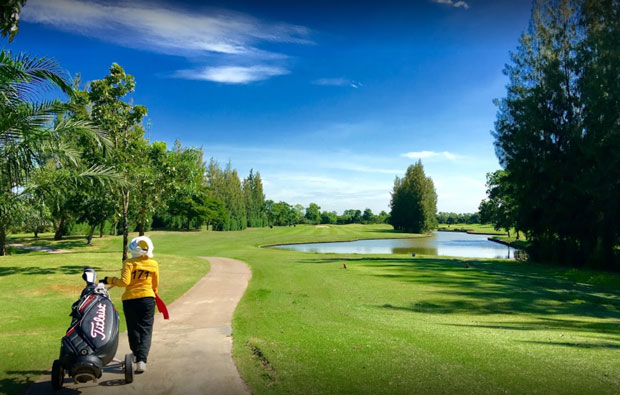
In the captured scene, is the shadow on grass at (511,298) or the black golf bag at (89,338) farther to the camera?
the shadow on grass at (511,298)

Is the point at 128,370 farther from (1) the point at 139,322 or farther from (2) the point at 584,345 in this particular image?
(2) the point at 584,345

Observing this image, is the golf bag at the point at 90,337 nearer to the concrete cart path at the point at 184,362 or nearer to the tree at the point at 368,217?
the concrete cart path at the point at 184,362

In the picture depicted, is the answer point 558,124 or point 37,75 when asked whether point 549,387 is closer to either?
point 37,75

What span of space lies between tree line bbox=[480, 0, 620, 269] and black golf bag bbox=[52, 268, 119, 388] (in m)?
29.3

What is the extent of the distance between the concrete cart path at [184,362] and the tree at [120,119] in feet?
29.6

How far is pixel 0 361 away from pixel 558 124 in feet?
118

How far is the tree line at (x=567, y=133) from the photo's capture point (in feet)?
82.5

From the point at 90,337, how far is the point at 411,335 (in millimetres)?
5989

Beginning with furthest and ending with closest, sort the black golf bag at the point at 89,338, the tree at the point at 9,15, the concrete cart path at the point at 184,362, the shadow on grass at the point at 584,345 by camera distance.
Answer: the shadow on grass at the point at 584,345
the concrete cart path at the point at 184,362
the black golf bag at the point at 89,338
the tree at the point at 9,15

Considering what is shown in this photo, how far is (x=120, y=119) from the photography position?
1800 cm

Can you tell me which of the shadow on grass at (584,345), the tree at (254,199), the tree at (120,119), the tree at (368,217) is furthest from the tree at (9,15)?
the tree at (368,217)

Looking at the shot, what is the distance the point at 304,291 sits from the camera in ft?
49.0

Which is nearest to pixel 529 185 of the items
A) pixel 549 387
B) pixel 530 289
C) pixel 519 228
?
pixel 519 228

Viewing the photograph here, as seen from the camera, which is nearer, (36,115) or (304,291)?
(36,115)
